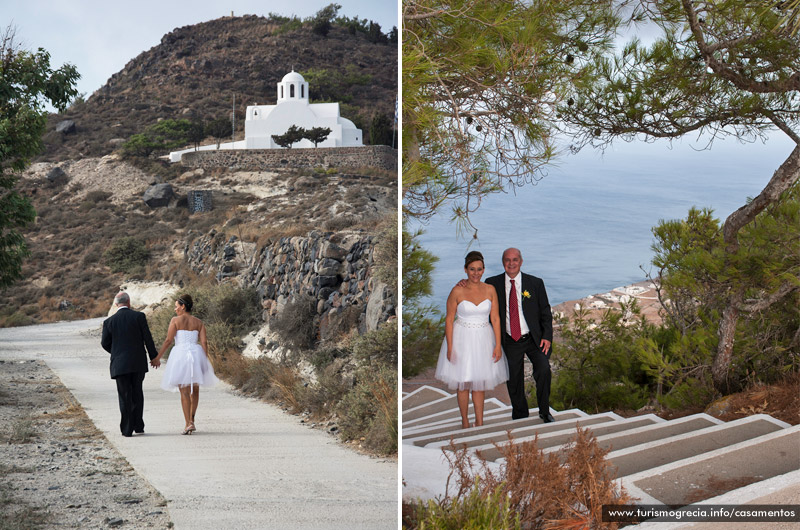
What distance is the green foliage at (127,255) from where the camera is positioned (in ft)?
10.7

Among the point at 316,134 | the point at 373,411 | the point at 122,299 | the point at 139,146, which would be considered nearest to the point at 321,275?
the point at 316,134

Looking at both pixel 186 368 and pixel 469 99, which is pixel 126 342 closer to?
pixel 186 368

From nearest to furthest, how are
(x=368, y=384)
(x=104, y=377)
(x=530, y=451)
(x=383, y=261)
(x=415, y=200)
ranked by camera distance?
(x=530, y=451)
(x=104, y=377)
(x=415, y=200)
(x=368, y=384)
(x=383, y=261)

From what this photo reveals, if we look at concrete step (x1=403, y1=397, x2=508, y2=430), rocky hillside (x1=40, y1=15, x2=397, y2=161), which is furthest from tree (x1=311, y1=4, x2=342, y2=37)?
concrete step (x1=403, y1=397, x2=508, y2=430)

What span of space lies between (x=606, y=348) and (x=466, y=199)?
3100mm

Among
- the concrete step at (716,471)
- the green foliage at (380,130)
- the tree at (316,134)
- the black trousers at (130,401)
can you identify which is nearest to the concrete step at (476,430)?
the concrete step at (716,471)

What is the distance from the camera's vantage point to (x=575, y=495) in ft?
7.37

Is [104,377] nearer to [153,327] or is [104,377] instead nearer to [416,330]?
[153,327]

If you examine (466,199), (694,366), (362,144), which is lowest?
(694,366)

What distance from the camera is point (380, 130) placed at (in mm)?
4738

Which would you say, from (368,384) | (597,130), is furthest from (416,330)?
(597,130)

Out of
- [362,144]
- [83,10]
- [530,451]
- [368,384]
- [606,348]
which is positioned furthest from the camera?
[606,348]

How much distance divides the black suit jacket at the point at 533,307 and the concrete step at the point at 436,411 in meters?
1.35

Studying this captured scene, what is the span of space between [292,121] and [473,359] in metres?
1.89
